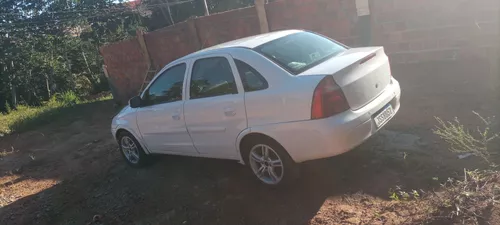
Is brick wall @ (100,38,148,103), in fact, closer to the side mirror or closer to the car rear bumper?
the side mirror

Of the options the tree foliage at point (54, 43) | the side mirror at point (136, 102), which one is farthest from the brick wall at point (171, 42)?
the tree foliage at point (54, 43)

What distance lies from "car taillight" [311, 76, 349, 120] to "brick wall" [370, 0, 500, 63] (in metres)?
3.76

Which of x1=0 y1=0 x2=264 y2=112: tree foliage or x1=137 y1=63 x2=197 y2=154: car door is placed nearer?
x1=137 y1=63 x2=197 y2=154: car door

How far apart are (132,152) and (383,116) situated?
12.0 ft

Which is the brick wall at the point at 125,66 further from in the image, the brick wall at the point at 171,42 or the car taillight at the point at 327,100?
the car taillight at the point at 327,100

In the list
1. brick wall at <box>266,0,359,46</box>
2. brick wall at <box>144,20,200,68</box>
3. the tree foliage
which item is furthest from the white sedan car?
the tree foliage

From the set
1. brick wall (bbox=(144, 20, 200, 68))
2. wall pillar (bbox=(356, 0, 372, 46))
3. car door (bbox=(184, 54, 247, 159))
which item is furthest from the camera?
brick wall (bbox=(144, 20, 200, 68))

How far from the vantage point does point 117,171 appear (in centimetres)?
608

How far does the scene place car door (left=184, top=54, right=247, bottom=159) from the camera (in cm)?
406

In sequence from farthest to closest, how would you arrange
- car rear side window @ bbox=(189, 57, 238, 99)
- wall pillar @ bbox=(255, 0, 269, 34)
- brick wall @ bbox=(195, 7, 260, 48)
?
brick wall @ bbox=(195, 7, 260, 48)
wall pillar @ bbox=(255, 0, 269, 34)
car rear side window @ bbox=(189, 57, 238, 99)

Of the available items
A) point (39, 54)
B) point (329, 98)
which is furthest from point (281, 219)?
point (39, 54)

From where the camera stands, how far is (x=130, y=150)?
19.4 ft

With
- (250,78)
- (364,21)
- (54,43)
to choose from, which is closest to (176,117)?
(250,78)

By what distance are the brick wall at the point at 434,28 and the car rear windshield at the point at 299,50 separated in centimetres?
260
